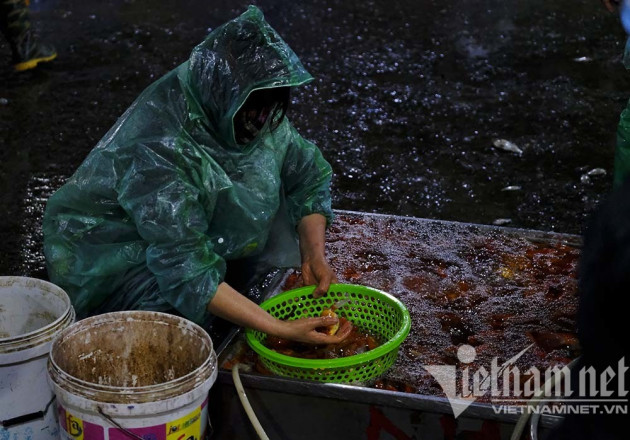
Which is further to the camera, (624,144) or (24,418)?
(624,144)

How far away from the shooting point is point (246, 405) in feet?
9.42

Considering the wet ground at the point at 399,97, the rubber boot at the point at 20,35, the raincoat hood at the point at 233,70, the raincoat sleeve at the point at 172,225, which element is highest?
the raincoat hood at the point at 233,70

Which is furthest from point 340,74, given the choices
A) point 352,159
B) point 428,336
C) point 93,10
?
point 428,336

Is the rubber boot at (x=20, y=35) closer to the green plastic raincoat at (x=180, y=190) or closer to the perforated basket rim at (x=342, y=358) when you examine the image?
the green plastic raincoat at (x=180, y=190)

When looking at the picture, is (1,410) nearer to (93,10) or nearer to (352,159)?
(352,159)

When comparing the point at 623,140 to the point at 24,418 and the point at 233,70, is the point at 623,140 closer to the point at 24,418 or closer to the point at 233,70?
the point at 233,70

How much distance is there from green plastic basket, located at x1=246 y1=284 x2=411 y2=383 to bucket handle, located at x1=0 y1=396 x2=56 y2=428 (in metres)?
0.75

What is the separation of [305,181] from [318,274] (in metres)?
0.46

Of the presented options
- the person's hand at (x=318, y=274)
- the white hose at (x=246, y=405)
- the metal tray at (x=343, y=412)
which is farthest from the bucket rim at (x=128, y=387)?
the person's hand at (x=318, y=274)

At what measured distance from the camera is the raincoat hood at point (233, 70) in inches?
121

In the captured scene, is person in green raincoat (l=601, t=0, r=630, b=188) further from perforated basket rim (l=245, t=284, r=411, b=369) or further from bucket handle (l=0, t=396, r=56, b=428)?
bucket handle (l=0, t=396, r=56, b=428)

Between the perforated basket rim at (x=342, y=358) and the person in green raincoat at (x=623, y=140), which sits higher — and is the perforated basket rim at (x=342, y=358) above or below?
below

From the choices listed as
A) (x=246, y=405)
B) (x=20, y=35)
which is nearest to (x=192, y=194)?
(x=246, y=405)

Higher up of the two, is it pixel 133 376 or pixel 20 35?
pixel 133 376
